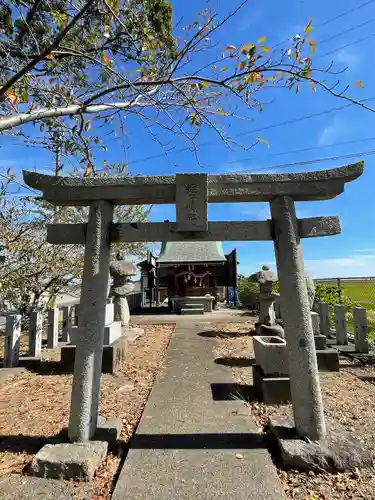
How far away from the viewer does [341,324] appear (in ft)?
25.2

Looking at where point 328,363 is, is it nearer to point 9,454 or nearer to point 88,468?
point 88,468

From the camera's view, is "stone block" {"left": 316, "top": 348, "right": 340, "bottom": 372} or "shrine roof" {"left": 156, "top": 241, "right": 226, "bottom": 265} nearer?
"stone block" {"left": 316, "top": 348, "right": 340, "bottom": 372}

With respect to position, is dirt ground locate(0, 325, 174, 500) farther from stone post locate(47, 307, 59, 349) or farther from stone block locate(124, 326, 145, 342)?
stone block locate(124, 326, 145, 342)

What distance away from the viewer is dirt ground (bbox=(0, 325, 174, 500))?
10.2 feet

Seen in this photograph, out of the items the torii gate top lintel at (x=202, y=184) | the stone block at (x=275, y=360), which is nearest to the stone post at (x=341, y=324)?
the stone block at (x=275, y=360)

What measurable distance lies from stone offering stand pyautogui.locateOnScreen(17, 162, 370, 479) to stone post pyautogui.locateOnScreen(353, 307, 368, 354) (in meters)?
4.48

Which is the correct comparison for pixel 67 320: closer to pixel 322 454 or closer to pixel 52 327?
pixel 52 327

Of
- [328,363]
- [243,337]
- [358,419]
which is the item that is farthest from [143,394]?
[243,337]

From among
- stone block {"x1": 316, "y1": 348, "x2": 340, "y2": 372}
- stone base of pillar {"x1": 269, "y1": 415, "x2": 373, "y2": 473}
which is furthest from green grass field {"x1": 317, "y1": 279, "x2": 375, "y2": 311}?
stone base of pillar {"x1": 269, "y1": 415, "x2": 373, "y2": 473}

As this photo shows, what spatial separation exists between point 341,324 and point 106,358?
18.7ft

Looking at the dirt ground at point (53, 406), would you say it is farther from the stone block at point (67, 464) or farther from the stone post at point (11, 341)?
the stone post at point (11, 341)

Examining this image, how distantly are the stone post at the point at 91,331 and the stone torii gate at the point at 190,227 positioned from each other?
0.03ft

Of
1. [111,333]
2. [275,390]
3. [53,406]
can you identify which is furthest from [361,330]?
[53,406]

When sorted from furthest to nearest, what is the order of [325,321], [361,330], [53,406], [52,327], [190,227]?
1. [325,321]
2. [52,327]
3. [361,330]
4. [53,406]
5. [190,227]
